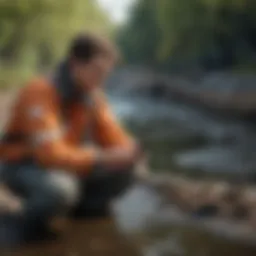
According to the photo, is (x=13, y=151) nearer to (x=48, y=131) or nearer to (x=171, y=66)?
(x=48, y=131)

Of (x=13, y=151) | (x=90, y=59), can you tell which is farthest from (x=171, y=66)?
(x=13, y=151)

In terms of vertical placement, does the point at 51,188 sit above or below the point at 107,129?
below

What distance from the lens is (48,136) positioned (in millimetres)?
1328

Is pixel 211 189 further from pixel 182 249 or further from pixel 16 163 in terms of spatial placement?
pixel 16 163

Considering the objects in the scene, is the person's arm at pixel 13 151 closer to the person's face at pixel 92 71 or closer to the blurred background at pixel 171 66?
the blurred background at pixel 171 66

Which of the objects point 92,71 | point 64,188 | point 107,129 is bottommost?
point 64,188

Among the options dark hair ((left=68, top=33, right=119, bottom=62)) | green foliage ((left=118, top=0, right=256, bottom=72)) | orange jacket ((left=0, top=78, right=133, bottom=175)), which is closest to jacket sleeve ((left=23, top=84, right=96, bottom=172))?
orange jacket ((left=0, top=78, right=133, bottom=175))

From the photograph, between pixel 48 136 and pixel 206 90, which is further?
pixel 206 90

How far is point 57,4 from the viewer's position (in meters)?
1.38

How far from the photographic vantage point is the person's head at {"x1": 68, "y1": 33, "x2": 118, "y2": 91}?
1.35m

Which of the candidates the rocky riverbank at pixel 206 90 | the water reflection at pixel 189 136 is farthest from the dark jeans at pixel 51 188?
the rocky riverbank at pixel 206 90

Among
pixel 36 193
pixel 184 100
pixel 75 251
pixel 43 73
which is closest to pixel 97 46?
pixel 43 73

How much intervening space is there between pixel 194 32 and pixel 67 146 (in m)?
0.40

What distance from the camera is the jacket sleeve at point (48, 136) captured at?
1329 mm
